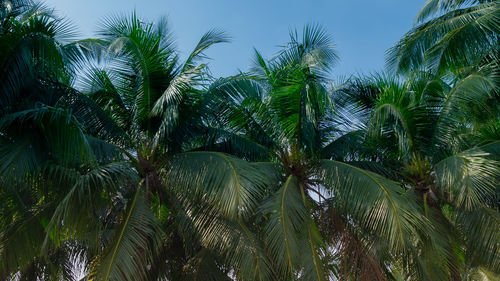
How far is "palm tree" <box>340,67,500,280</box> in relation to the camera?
10.1 metres

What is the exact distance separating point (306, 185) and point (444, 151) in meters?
3.06

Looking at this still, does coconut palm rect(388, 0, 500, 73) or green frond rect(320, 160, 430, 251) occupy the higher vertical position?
coconut palm rect(388, 0, 500, 73)

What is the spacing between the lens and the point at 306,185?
37.8ft

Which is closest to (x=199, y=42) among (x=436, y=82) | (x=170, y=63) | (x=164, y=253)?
(x=170, y=63)

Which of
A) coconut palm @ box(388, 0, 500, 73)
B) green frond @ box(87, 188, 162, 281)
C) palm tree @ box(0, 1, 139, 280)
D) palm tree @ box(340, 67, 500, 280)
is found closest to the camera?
green frond @ box(87, 188, 162, 281)

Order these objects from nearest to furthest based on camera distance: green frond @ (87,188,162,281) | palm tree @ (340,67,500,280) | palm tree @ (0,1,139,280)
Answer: green frond @ (87,188,162,281) < palm tree @ (0,1,139,280) < palm tree @ (340,67,500,280)

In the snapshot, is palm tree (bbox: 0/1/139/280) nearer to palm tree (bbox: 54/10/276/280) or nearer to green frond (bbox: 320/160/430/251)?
palm tree (bbox: 54/10/276/280)

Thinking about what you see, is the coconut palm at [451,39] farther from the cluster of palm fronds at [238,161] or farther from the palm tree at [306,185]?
the palm tree at [306,185]

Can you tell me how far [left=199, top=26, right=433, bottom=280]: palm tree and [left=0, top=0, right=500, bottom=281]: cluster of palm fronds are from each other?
0.04m

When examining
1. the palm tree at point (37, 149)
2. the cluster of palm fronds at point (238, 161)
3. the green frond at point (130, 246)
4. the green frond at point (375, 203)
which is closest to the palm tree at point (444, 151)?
the cluster of palm fronds at point (238, 161)

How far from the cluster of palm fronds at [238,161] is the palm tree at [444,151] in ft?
0.12

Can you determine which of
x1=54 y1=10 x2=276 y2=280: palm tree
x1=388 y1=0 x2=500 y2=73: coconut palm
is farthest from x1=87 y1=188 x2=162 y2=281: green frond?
x1=388 y1=0 x2=500 y2=73: coconut palm

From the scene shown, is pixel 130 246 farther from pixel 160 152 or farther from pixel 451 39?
pixel 451 39

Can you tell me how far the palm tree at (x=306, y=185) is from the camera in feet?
31.0
